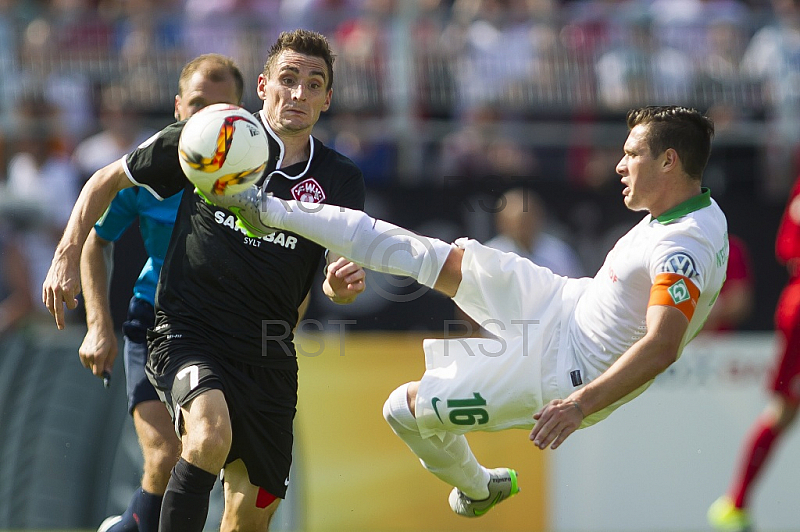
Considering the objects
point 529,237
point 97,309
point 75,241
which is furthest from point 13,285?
point 75,241

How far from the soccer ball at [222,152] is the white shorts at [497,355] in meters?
1.24

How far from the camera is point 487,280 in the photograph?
19.3ft

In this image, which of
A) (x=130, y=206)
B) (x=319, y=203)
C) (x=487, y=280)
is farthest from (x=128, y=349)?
(x=487, y=280)

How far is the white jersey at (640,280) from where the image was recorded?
17.9ft

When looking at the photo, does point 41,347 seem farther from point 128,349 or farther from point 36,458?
point 128,349

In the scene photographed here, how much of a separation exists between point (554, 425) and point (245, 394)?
1594 millimetres

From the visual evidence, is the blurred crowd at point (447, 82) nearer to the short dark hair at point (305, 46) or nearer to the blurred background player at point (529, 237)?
the blurred background player at point (529, 237)

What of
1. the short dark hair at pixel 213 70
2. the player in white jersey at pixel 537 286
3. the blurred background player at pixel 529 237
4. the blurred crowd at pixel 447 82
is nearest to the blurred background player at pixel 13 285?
the blurred crowd at pixel 447 82

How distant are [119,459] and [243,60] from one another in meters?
5.06

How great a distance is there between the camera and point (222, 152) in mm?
5203

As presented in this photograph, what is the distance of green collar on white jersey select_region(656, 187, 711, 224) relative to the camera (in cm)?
567

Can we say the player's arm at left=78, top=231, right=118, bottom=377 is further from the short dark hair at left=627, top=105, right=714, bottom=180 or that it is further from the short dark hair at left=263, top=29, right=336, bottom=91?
the short dark hair at left=627, top=105, right=714, bottom=180

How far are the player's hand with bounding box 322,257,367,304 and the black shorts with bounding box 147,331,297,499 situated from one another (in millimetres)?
602

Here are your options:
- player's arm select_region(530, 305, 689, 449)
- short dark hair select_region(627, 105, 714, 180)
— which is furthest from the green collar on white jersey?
player's arm select_region(530, 305, 689, 449)
